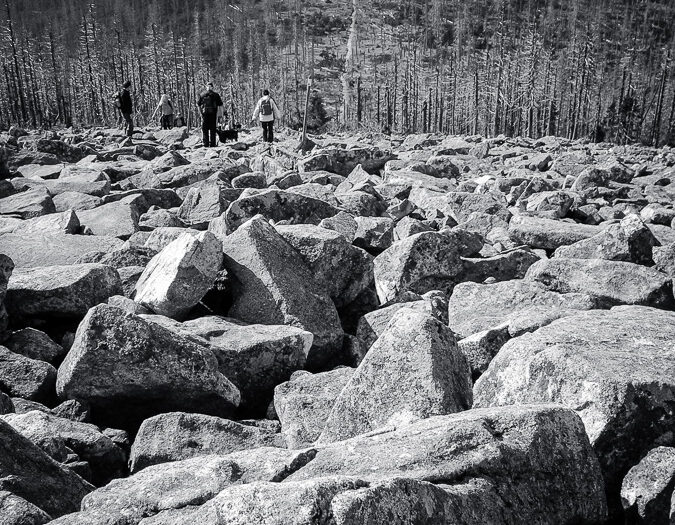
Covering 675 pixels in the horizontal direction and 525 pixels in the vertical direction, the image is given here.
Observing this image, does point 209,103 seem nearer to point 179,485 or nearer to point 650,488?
point 179,485

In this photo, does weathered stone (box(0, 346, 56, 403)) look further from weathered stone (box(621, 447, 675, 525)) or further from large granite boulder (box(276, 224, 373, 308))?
weathered stone (box(621, 447, 675, 525))

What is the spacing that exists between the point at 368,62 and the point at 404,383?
135 metres

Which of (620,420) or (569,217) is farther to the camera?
(569,217)

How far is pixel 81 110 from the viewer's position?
8544 cm

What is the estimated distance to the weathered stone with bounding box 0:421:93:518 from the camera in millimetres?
2805

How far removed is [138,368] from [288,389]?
1.06 metres

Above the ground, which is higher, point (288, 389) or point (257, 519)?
point (257, 519)

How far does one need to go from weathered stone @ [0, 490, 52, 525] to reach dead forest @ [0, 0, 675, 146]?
53.5 m

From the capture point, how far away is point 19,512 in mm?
2504

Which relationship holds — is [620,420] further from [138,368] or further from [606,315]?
[138,368]

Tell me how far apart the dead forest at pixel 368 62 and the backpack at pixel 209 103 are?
39626 mm

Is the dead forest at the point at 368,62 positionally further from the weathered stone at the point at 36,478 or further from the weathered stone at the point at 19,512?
the weathered stone at the point at 19,512

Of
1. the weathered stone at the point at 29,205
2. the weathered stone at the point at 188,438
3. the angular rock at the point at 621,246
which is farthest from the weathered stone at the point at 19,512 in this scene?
the weathered stone at the point at 29,205

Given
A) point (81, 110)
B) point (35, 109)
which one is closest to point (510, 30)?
point (81, 110)
